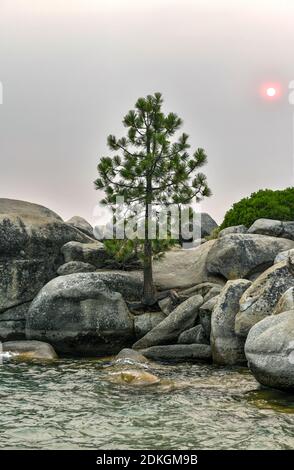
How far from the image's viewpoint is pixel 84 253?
2984 centimetres

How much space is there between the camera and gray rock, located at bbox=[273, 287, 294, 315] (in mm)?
16953

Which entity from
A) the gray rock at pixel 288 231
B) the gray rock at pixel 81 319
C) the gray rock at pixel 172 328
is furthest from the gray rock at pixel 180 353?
the gray rock at pixel 288 231

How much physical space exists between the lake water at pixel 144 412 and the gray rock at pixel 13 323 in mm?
8145

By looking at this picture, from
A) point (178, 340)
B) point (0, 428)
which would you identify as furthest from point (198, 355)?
point (0, 428)

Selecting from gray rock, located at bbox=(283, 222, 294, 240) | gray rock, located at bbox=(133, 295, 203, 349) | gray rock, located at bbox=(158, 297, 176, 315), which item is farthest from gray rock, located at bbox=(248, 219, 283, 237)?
gray rock, located at bbox=(133, 295, 203, 349)

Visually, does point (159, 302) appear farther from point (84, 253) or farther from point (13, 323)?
point (13, 323)

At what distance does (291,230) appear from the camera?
1141 inches

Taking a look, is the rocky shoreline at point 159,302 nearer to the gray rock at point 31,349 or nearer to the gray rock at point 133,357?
the gray rock at point 31,349

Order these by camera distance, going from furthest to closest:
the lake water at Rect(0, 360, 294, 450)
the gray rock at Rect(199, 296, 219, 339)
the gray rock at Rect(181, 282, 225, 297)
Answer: the gray rock at Rect(181, 282, 225, 297) → the gray rock at Rect(199, 296, 219, 339) → the lake water at Rect(0, 360, 294, 450)

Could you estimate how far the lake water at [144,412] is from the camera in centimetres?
1080

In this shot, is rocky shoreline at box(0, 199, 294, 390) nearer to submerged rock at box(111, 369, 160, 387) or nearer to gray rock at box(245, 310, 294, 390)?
gray rock at box(245, 310, 294, 390)

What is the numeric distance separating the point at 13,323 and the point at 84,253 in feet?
17.0

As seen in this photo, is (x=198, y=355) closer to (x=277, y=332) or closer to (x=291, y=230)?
(x=277, y=332)

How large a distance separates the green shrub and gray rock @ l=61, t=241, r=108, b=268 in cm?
791
